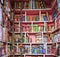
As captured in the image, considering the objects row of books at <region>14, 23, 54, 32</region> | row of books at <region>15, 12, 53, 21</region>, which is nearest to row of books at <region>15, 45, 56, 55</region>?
row of books at <region>14, 23, 54, 32</region>

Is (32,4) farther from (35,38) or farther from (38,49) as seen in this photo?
(38,49)

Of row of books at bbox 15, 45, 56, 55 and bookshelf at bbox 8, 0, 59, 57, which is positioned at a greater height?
bookshelf at bbox 8, 0, 59, 57

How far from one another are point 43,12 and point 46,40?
0.78m

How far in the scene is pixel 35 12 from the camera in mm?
4184

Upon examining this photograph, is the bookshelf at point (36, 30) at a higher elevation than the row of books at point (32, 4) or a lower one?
lower

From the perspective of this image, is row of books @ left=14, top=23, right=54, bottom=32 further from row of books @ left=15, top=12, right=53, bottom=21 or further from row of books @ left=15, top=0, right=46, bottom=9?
row of books @ left=15, top=0, right=46, bottom=9

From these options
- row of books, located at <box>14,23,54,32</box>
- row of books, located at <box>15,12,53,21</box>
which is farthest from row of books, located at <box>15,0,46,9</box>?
row of books, located at <box>14,23,54,32</box>

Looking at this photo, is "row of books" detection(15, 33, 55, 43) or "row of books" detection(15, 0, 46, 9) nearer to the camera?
"row of books" detection(15, 33, 55, 43)

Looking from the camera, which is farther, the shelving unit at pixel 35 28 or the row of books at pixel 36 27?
the row of books at pixel 36 27

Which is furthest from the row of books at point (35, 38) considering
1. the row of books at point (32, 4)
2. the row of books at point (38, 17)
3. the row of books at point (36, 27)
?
the row of books at point (32, 4)

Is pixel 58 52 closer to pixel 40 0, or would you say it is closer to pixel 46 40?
pixel 46 40

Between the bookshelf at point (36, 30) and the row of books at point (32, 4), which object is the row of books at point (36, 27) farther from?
the row of books at point (32, 4)

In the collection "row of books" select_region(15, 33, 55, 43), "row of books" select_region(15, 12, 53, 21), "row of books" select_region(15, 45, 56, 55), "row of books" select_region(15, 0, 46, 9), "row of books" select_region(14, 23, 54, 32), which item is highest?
"row of books" select_region(15, 0, 46, 9)

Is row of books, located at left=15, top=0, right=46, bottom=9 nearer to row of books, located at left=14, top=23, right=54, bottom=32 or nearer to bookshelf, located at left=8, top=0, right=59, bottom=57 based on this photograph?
bookshelf, located at left=8, top=0, right=59, bottom=57
